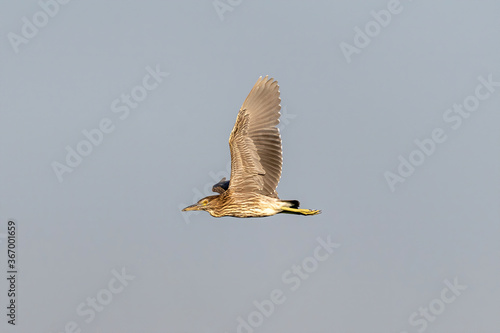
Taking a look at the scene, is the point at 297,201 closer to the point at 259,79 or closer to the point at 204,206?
the point at 204,206

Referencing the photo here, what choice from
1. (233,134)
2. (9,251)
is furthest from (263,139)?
(9,251)

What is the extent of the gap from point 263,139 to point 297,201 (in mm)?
2267

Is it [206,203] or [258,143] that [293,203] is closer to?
[258,143]

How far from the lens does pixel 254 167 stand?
15953 mm

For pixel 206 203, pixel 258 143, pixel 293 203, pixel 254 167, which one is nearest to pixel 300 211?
pixel 293 203

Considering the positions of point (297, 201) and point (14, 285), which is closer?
point (297, 201)

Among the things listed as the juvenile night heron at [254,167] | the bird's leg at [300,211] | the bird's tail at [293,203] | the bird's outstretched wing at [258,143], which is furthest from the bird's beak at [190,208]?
the bird's tail at [293,203]

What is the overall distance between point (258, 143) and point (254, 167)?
81cm

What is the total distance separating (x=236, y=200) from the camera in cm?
1579

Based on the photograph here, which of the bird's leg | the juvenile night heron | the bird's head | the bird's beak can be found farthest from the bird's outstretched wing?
the bird's beak

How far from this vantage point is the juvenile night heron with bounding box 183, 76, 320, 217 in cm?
1577

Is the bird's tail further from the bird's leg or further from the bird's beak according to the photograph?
the bird's beak

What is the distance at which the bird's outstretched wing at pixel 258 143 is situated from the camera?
15883 mm

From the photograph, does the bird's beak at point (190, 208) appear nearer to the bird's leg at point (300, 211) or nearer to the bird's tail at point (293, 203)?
the bird's leg at point (300, 211)
